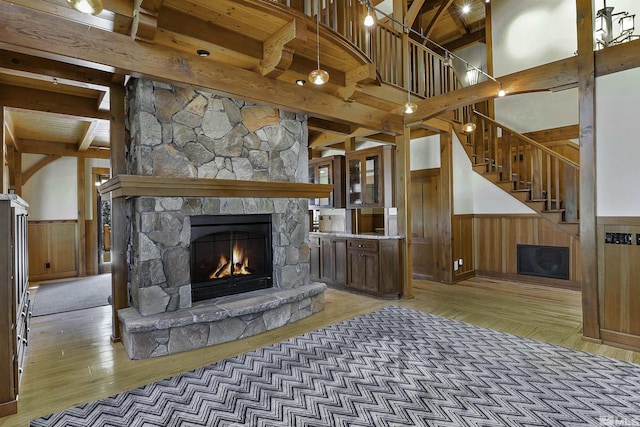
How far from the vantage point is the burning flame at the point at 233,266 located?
3.78 meters

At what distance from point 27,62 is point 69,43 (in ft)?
2.51

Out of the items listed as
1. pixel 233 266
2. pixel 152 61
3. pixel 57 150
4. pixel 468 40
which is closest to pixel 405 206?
pixel 233 266

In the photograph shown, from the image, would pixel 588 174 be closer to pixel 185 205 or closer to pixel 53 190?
pixel 185 205

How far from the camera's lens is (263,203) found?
3.89m

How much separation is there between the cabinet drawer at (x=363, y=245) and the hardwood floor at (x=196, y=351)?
734mm

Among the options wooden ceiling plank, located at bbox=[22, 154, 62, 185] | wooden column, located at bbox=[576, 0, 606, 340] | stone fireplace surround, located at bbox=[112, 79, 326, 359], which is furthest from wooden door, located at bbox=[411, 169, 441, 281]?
wooden ceiling plank, located at bbox=[22, 154, 62, 185]

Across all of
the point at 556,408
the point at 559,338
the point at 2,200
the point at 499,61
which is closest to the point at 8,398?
the point at 2,200

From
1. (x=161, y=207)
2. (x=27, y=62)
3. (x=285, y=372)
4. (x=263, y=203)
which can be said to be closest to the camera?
(x=285, y=372)

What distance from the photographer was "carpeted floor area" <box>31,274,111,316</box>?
15.3 feet

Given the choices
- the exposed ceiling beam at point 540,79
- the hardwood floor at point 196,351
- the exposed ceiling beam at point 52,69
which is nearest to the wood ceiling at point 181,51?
the exposed ceiling beam at point 52,69

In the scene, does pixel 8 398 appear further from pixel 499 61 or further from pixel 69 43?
pixel 499 61

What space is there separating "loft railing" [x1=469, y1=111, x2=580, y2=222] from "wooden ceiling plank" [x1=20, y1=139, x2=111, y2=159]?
7.75 meters

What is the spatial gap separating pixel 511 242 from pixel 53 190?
9154 mm

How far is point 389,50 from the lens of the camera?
4.95 metres
